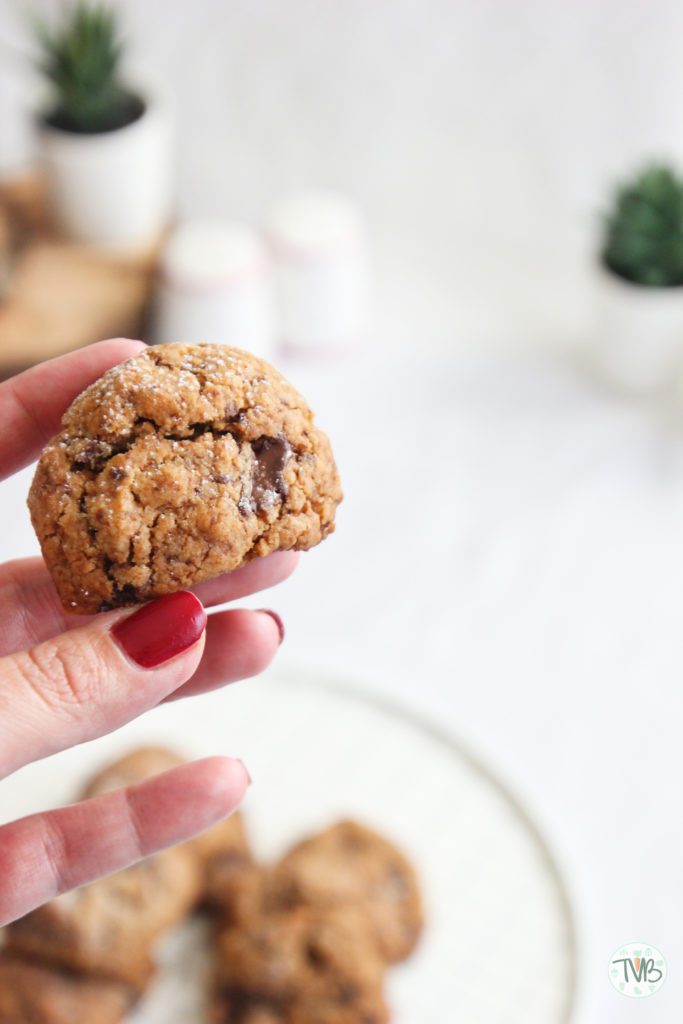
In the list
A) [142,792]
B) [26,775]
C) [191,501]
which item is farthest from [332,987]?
[191,501]

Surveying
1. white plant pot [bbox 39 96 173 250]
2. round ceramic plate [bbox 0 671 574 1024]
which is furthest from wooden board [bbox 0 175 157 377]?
round ceramic plate [bbox 0 671 574 1024]

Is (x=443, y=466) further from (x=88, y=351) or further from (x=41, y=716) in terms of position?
(x=41, y=716)

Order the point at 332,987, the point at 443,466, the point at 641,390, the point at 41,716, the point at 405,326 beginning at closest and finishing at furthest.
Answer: the point at 41,716, the point at 332,987, the point at 443,466, the point at 641,390, the point at 405,326

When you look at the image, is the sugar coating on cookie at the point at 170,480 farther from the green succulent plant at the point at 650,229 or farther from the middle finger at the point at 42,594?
the green succulent plant at the point at 650,229

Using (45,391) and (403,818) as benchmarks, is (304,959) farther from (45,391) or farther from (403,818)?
(45,391)

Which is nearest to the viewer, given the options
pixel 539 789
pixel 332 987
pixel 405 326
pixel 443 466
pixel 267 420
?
pixel 267 420

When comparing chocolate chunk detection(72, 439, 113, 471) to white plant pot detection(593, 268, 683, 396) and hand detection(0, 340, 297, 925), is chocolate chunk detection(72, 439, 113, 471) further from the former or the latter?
white plant pot detection(593, 268, 683, 396)

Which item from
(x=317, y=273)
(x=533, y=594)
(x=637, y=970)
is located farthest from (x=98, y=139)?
(x=637, y=970)
